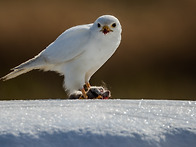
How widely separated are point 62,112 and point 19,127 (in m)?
0.43

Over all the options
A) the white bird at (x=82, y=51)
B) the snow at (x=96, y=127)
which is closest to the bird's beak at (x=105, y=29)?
the white bird at (x=82, y=51)

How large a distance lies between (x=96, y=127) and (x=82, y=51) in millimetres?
3126

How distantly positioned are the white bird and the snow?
2.56 m

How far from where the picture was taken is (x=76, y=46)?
19.4 ft

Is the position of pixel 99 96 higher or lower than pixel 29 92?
higher

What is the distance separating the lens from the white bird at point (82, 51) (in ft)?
19.4

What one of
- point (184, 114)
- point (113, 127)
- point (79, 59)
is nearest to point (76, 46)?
point (79, 59)

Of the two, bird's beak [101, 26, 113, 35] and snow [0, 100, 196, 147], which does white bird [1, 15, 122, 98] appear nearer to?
bird's beak [101, 26, 113, 35]

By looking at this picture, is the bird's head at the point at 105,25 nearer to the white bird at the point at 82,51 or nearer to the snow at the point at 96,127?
the white bird at the point at 82,51

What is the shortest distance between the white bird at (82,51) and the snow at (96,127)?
8.41ft

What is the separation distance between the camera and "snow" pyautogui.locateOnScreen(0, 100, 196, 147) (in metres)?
2.71

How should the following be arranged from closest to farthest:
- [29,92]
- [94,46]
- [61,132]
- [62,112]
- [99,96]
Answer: [61,132]
[62,112]
[99,96]
[94,46]
[29,92]

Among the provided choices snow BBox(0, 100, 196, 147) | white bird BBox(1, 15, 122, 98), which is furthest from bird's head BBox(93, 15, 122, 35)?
snow BBox(0, 100, 196, 147)

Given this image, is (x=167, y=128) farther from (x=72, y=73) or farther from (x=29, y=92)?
(x=29, y=92)
